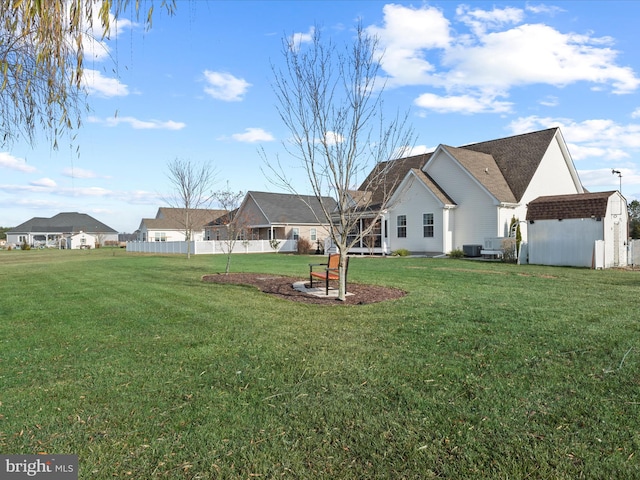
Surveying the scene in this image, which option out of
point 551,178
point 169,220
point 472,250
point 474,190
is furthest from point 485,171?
point 169,220

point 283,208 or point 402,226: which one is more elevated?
point 283,208

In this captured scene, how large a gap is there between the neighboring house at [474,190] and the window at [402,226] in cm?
7

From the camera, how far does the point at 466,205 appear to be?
2636cm

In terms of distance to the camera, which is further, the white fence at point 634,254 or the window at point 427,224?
the window at point 427,224

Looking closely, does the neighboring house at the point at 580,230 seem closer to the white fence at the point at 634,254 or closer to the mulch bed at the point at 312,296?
the white fence at the point at 634,254

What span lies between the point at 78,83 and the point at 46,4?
0.82m

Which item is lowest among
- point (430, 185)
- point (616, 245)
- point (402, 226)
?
point (616, 245)

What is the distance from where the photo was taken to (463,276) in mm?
13836

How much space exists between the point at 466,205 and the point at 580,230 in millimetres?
8393

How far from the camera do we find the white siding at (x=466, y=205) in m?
25.0

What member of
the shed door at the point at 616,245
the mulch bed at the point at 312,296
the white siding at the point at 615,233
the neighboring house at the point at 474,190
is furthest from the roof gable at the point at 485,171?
the mulch bed at the point at 312,296

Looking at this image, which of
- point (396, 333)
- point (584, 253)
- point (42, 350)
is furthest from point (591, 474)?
point (584, 253)

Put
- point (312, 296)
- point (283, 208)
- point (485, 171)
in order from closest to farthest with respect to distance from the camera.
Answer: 1. point (312, 296)
2. point (485, 171)
3. point (283, 208)

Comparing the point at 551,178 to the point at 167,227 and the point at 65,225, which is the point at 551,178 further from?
the point at 65,225
